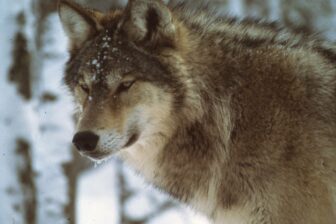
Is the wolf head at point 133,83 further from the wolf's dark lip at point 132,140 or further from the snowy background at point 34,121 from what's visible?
the snowy background at point 34,121

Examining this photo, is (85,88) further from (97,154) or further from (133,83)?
(97,154)

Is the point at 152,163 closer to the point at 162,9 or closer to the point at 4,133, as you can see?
the point at 162,9

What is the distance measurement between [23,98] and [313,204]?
4098 millimetres

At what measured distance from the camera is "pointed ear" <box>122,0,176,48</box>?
4.29 metres

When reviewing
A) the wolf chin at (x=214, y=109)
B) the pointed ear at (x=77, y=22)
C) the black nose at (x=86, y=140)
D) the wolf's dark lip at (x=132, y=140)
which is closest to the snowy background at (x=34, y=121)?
the pointed ear at (x=77, y=22)

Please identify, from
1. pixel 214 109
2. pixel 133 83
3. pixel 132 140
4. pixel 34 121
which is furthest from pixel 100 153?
pixel 34 121

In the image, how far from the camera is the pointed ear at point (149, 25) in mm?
4289

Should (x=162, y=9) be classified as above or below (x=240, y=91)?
above

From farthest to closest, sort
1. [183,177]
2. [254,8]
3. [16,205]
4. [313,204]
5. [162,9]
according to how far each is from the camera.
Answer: [254,8] < [16,205] < [183,177] < [162,9] < [313,204]

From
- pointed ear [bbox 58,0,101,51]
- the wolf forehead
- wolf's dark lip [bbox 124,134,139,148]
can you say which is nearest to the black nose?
wolf's dark lip [bbox 124,134,139,148]

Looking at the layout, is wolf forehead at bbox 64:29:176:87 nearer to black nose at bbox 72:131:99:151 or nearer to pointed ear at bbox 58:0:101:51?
pointed ear at bbox 58:0:101:51

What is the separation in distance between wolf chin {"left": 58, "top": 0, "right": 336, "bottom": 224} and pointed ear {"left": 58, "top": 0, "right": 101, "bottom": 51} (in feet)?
0.04

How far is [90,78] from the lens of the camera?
14.2 ft

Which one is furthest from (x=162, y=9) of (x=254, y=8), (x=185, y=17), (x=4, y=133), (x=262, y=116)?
(x=254, y=8)
